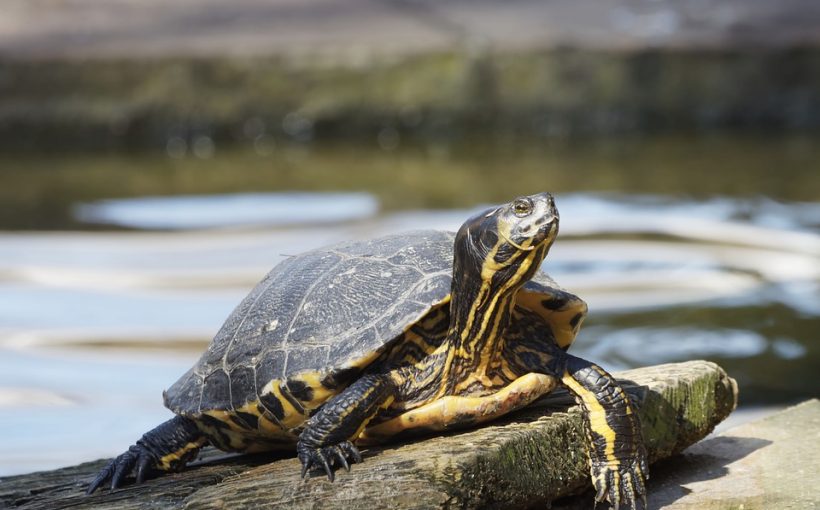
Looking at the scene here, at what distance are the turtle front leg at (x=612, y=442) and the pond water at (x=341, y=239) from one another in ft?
5.97

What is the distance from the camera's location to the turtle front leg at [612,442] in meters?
2.66

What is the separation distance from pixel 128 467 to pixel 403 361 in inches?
29.3

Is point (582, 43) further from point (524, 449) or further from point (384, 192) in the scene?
point (524, 449)

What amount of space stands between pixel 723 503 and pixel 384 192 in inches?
210

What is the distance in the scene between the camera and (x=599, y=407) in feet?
8.78

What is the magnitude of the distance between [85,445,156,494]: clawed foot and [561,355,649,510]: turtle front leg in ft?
3.55

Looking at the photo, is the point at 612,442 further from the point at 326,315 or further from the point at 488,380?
the point at 326,315

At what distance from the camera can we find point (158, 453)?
117 inches

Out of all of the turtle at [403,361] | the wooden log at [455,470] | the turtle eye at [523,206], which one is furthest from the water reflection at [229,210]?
the turtle eye at [523,206]

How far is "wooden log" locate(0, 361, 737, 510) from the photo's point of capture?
8.02ft

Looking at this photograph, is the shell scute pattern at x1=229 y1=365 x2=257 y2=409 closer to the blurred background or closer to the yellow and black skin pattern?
the yellow and black skin pattern

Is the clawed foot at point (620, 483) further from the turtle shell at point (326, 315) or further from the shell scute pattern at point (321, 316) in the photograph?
the shell scute pattern at point (321, 316)

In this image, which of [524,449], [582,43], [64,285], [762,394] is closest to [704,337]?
[762,394]

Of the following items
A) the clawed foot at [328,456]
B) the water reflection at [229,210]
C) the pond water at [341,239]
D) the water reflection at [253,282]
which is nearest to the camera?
the clawed foot at [328,456]
